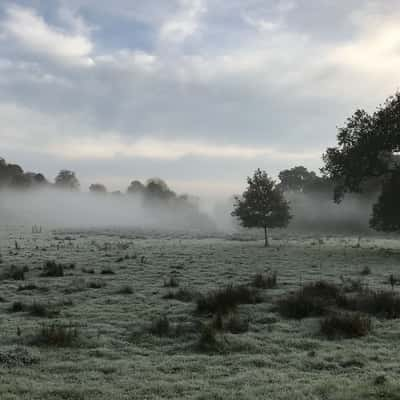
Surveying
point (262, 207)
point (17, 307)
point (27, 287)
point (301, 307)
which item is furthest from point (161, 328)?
point (262, 207)

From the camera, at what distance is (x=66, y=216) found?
114625 millimetres

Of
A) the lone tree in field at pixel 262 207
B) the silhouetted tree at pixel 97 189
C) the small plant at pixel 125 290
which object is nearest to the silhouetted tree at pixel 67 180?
the silhouetted tree at pixel 97 189

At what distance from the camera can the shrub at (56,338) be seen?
901cm

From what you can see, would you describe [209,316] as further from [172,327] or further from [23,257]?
[23,257]

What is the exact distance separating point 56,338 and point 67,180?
15765cm

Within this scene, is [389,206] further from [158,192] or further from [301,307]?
[158,192]

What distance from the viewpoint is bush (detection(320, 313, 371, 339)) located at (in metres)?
9.72

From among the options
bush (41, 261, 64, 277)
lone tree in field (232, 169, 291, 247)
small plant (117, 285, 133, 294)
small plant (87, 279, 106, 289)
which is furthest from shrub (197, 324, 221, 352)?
lone tree in field (232, 169, 291, 247)

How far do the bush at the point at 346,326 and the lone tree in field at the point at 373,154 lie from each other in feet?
84.0

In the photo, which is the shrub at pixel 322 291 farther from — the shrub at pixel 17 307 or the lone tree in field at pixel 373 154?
the lone tree in field at pixel 373 154

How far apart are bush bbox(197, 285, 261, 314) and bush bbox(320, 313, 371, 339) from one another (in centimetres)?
274

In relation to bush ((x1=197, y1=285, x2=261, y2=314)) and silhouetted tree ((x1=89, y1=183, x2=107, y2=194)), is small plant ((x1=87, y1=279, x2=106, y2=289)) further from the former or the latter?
silhouetted tree ((x1=89, y1=183, x2=107, y2=194))

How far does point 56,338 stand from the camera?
29.7 ft

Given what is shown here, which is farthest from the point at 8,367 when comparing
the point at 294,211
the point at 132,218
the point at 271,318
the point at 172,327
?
the point at 132,218
